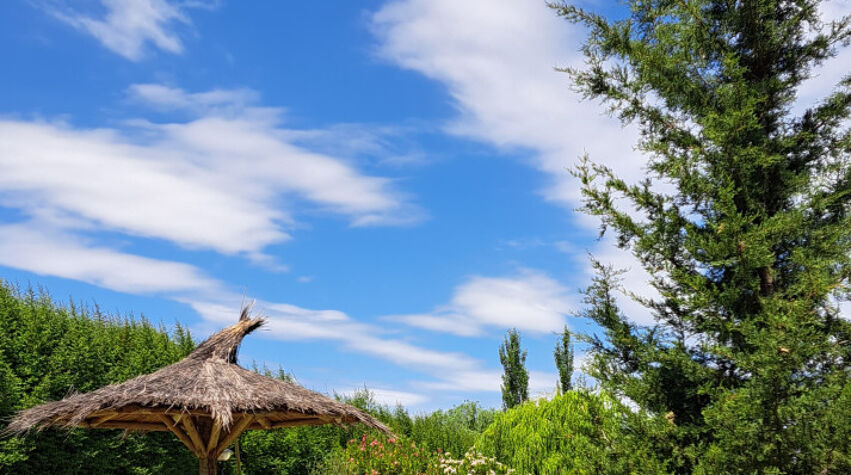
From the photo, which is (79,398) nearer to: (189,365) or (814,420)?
(189,365)

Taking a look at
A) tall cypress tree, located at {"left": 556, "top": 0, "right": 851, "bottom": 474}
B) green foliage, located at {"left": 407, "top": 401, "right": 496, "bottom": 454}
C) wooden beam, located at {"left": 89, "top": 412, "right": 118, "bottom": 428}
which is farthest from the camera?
green foliage, located at {"left": 407, "top": 401, "right": 496, "bottom": 454}

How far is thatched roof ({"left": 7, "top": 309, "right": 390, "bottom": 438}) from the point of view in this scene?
8.16 m

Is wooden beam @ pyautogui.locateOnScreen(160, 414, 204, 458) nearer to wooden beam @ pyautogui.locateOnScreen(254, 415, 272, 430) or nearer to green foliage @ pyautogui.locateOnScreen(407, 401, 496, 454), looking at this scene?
wooden beam @ pyautogui.locateOnScreen(254, 415, 272, 430)

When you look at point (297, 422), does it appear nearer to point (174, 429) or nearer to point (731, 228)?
point (174, 429)

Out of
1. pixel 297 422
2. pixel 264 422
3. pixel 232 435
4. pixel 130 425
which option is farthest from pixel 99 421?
pixel 297 422

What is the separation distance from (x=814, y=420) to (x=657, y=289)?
1512 mm

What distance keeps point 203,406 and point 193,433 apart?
1.16 m

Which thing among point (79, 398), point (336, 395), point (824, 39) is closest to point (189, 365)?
point (79, 398)

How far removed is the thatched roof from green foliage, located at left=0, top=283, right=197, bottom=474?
2.26 feet

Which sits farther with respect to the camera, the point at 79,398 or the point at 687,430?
the point at 79,398

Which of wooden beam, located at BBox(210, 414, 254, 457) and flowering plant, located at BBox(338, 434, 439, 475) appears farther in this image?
flowering plant, located at BBox(338, 434, 439, 475)

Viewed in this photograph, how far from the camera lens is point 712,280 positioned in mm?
5262

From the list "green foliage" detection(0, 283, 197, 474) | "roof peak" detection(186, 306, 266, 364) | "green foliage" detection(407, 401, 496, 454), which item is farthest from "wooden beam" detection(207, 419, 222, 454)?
"green foliage" detection(407, 401, 496, 454)

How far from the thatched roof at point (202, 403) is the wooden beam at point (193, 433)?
0.02 meters
